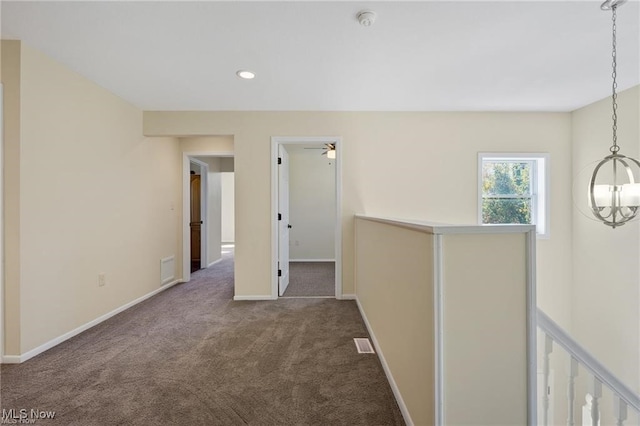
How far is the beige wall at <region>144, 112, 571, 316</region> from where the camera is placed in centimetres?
372

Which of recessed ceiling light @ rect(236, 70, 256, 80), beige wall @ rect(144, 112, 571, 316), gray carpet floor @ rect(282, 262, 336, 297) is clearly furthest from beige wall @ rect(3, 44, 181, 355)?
gray carpet floor @ rect(282, 262, 336, 297)

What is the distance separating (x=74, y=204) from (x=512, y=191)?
5.03 metres

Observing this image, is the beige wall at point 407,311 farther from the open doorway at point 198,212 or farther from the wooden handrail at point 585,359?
the open doorway at point 198,212

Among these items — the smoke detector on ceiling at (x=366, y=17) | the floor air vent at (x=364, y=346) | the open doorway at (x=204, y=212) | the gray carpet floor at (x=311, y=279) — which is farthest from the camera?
the open doorway at (x=204, y=212)

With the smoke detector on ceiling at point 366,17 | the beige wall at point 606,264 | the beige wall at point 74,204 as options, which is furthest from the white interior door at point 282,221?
the beige wall at point 606,264

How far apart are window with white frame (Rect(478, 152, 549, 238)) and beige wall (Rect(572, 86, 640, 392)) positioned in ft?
1.32

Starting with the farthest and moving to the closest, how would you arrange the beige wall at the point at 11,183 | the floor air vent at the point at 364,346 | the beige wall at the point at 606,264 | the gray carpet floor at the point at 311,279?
the gray carpet floor at the point at 311,279, the beige wall at the point at 606,264, the floor air vent at the point at 364,346, the beige wall at the point at 11,183

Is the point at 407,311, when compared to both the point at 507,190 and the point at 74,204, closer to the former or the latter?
the point at 74,204

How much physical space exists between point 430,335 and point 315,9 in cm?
196

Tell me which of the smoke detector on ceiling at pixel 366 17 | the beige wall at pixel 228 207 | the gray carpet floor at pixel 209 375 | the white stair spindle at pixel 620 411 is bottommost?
the gray carpet floor at pixel 209 375

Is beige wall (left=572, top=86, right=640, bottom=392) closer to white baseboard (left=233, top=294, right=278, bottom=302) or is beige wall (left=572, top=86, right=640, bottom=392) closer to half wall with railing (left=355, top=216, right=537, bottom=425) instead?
half wall with railing (left=355, top=216, right=537, bottom=425)

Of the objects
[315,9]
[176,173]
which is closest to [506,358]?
[315,9]

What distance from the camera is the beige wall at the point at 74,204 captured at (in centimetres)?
220

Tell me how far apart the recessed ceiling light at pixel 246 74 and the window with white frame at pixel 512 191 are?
10.1 ft
